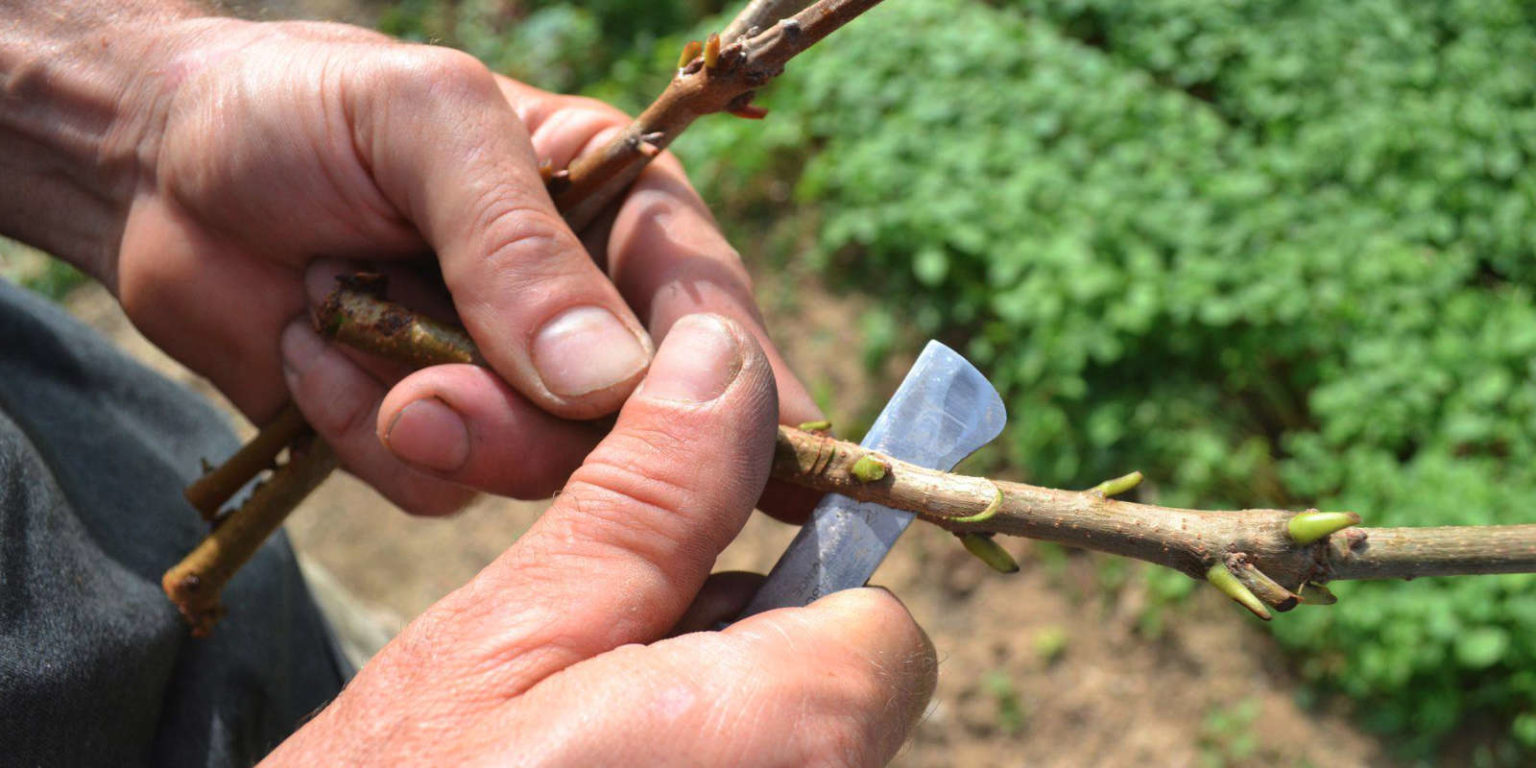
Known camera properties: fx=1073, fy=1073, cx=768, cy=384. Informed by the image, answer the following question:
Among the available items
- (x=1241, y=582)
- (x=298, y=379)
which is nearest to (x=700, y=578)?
(x=1241, y=582)

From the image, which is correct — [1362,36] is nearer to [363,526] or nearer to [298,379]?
[298,379]

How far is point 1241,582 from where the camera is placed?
129 centimetres

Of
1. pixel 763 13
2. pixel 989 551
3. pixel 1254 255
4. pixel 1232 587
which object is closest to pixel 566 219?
pixel 763 13

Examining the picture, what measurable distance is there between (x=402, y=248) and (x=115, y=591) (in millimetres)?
777

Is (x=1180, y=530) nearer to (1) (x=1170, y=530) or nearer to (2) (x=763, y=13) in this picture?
(1) (x=1170, y=530)

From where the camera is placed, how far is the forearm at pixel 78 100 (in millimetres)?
2021

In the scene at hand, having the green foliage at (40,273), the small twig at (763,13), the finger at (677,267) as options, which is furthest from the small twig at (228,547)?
the green foliage at (40,273)

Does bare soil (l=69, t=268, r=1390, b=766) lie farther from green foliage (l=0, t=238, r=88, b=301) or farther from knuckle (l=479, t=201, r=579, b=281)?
green foliage (l=0, t=238, r=88, b=301)

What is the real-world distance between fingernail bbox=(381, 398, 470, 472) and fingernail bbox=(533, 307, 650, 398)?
20 cm

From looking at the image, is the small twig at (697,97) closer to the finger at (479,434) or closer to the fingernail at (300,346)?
the finger at (479,434)

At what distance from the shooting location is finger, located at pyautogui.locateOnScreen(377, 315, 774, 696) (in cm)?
125

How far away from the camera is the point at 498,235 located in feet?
5.82

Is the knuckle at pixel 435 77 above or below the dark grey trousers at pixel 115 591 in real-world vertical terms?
above

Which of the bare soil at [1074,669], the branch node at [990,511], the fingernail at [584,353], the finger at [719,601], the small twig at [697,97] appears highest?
the small twig at [697,97]
